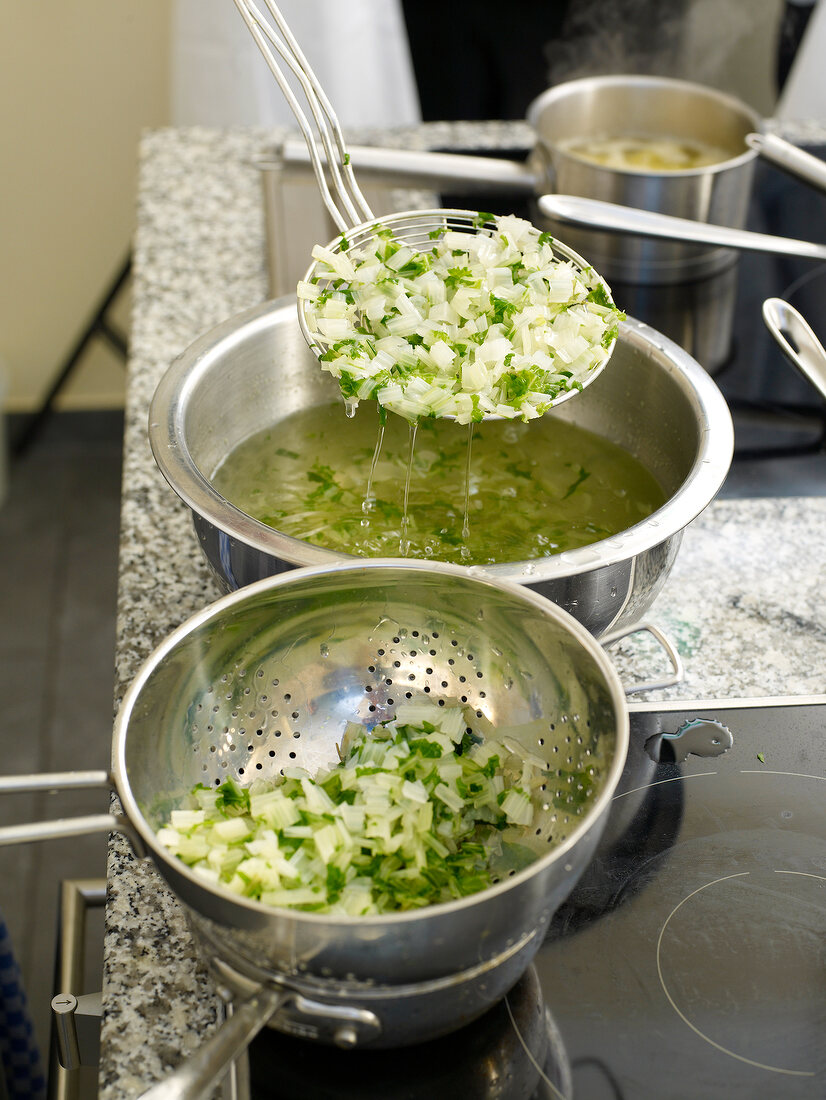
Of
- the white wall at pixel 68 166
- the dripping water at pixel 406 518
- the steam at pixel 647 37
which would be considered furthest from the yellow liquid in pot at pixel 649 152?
the white wall at pixel 68 166

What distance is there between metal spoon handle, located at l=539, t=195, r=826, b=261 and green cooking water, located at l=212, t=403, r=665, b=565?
0.76ft

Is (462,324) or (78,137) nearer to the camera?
(462,324)

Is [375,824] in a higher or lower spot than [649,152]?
lower

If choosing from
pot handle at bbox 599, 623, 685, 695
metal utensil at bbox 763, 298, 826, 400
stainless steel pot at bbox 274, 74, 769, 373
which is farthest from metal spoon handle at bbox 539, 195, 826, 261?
pot handle at bbox 599, 623, 685, 695

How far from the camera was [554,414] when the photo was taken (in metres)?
1.08

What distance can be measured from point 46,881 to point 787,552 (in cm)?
137

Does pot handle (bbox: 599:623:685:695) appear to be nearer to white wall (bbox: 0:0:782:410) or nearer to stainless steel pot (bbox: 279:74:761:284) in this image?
stainless steel pot (bbox: 279:74:761:284)

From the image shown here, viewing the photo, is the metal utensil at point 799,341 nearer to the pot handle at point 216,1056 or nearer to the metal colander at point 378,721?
the metal colander at point 378,721

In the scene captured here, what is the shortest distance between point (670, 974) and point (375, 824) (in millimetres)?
204

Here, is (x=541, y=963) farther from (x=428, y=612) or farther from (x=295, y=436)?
(x=295, y=436)

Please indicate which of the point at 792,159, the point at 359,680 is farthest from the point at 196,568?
the point at 792,159

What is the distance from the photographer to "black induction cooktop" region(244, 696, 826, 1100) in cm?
59

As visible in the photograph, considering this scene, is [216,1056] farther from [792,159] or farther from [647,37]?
[647,37]

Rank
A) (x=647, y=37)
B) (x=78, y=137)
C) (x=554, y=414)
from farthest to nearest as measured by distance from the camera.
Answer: (x=78, y=137) < (x=647, y=37) < (x=554, y=414)
